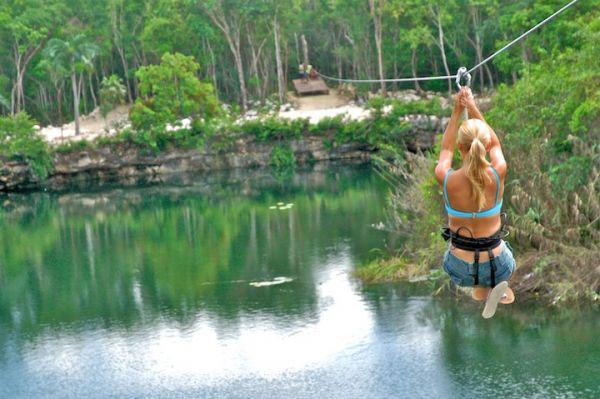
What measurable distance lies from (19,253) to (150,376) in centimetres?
1529

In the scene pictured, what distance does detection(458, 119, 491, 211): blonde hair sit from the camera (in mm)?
6270

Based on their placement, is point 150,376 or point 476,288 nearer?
point 476,288

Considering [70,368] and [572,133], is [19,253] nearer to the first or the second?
[70,368]

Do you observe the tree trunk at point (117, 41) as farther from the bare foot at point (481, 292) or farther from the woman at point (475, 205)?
the woman at point (475, 205)

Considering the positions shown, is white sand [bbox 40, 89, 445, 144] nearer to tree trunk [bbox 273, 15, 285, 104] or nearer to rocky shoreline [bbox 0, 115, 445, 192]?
tree trunk [bbox 273, 15, 285, 104]

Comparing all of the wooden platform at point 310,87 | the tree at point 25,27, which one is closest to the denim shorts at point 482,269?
the tree at point 25,27

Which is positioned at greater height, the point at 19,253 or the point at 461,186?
the point at 461,186

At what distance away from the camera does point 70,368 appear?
1884 cm

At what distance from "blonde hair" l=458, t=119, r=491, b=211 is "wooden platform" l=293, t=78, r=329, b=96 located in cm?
5650

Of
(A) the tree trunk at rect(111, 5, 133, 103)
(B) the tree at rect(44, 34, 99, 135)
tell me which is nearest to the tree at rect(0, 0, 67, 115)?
(A) the tree trunk at rect(111, 5, 133, 103)

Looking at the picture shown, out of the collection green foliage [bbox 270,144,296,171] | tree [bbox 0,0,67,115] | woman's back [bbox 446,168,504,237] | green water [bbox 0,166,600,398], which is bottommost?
green water [bbox 0,166,600,398]

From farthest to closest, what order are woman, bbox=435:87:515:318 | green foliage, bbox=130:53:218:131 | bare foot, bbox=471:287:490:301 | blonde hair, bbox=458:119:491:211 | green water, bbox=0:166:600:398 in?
green foliage, bbox=130:53:218:131 → green water, bbox=0:166:600:398 → bare foot, bbox=471:287:490:301 → woman, bbox=435:87:515:318 → blonde hair, bbox=458:119:491:211

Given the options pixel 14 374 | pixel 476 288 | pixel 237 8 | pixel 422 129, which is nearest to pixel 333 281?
pixel 14 374

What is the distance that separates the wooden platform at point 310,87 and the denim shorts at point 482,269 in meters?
56.0
